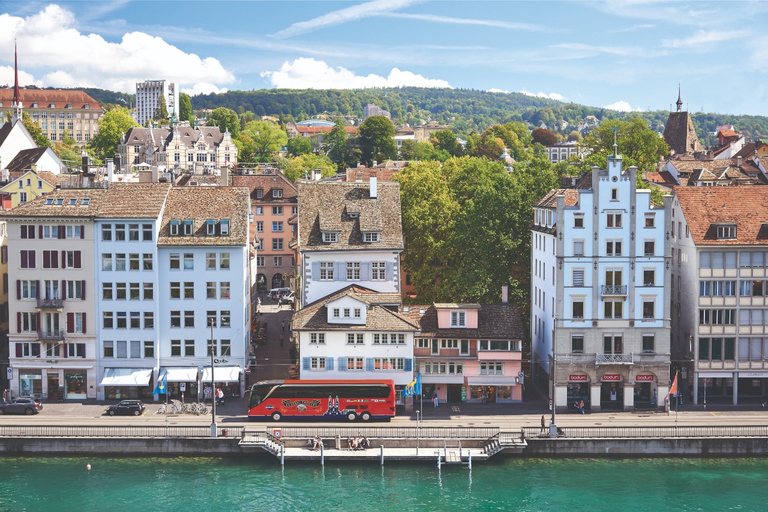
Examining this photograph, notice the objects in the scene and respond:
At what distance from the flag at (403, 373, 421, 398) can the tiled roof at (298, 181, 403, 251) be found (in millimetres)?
11655

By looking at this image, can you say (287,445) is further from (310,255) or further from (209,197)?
(209,197)

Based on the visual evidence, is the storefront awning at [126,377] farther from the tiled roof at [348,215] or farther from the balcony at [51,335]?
the tiled roof at [348,215]

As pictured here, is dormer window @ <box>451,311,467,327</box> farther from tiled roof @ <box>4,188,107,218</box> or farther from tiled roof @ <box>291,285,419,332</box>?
tiled roof @ <box>4,188,107,218</box>

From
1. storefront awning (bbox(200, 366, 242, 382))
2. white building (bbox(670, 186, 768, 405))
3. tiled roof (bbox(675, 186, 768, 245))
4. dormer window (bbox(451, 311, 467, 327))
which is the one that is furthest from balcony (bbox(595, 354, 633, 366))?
storefront awning (bbox(200, 366, 242, 382))

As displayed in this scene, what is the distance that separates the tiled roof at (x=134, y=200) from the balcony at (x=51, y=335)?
9.87m

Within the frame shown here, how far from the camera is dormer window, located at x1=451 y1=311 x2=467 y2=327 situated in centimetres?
7538

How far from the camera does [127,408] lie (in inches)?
2795

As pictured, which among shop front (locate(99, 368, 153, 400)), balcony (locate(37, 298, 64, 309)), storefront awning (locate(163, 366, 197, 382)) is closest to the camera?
shop front (locate(99, 368, 153, 400))

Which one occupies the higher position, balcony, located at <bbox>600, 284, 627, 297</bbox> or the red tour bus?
balcony, located at <bbox>600, 284, 627, 297</bbox>

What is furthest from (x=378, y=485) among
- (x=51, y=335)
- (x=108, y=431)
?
(x=51, y=335)

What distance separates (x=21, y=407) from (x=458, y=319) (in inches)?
1319

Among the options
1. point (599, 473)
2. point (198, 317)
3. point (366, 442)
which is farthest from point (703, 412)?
point (198, 317)

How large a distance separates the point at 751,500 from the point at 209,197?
4654 centimetres

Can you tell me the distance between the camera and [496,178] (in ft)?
294
